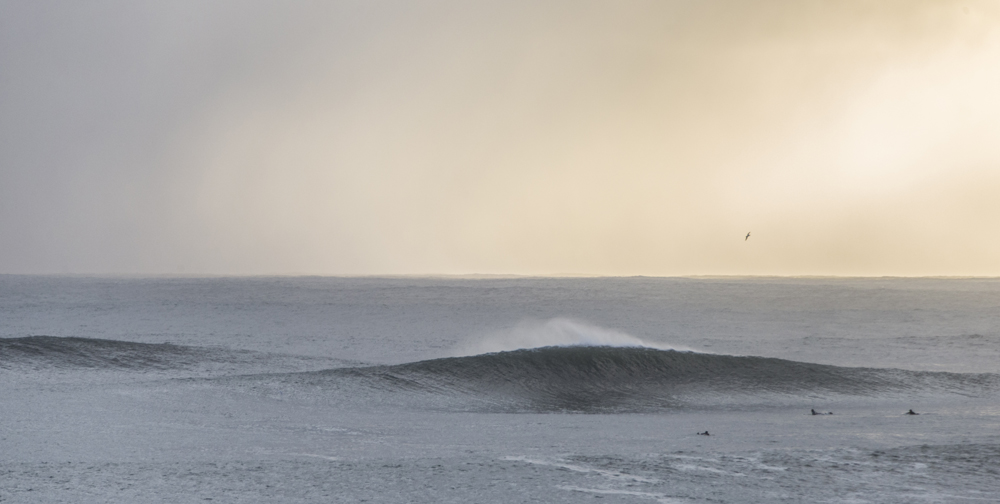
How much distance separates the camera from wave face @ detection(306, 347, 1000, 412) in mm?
16578

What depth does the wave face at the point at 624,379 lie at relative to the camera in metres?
16.6

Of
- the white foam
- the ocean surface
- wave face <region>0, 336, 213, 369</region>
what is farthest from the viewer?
the white foam

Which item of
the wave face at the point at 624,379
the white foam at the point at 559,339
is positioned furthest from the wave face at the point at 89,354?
the white foam at the point at 559,339

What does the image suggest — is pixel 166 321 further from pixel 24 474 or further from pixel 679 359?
pixel 24 474

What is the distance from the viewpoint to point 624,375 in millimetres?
19250

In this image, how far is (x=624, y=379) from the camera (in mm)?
18969

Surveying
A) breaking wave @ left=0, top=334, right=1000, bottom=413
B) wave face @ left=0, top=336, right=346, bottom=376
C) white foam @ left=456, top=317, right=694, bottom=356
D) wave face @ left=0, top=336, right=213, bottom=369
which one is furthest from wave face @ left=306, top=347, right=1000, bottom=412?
wave face @ left=0, top=336, right=213, bottom=369

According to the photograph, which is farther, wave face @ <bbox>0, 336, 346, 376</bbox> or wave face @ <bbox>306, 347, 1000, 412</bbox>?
wave face @ <bbox>0, 336, 346, 376</bbox>

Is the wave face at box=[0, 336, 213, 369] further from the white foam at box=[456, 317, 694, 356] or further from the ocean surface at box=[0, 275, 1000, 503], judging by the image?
the white foam at box=[456, 317, 694, 356]

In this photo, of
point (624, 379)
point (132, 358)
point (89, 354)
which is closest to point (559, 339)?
point (624, 379)

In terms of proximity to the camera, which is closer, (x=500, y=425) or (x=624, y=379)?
(x=500, y=425)

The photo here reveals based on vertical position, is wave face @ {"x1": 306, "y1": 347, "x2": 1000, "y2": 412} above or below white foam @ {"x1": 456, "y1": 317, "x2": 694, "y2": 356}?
below

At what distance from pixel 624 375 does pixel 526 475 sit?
11.4 m

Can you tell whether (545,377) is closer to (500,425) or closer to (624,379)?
(624,379)
